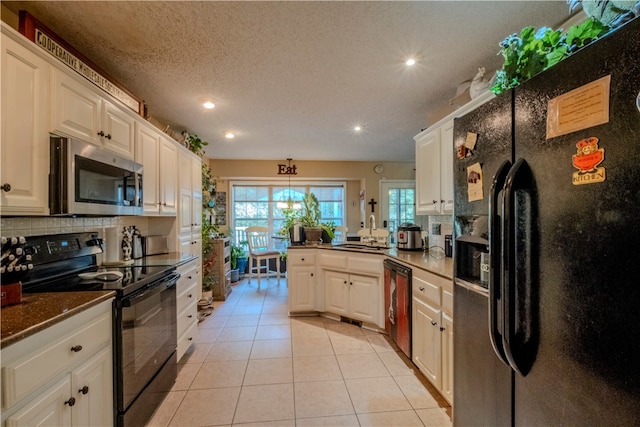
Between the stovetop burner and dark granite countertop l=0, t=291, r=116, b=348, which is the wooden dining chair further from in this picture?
dark granite countertop l=0, t=291, r=116, b=348

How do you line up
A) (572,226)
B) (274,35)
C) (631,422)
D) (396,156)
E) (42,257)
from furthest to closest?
(396,156) → (274,35) → (42,257) → (572,226) → (631,422)

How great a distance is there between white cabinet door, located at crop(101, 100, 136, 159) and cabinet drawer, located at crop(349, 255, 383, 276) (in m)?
2.29

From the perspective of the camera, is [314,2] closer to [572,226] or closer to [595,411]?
[572,226]

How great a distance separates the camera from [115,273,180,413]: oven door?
1449mm

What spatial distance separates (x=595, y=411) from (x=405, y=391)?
1.51m

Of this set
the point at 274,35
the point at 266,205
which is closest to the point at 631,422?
the point at 274,35

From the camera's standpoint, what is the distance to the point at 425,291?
2025mm

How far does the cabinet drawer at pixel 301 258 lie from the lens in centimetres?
348

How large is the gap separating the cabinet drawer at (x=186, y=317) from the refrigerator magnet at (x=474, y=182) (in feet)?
7.39

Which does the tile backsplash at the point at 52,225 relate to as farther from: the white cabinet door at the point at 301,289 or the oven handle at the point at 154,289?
the white cabinet door at the point at 301,289

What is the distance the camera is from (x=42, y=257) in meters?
1.60

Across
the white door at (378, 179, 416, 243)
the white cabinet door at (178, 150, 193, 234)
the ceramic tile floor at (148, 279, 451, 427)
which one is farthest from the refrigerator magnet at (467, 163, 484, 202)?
the white door at (378, 179, 416, 243)

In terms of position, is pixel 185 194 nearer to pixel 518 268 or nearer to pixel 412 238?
pixel 412 238

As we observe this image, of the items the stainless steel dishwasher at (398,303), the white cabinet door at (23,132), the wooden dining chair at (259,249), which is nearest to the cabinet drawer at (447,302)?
the stainless steel dishwasher at (398,303)
